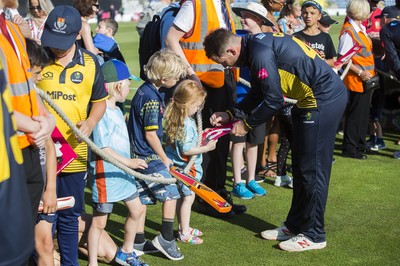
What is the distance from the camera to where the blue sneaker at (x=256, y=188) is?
7.62 metres

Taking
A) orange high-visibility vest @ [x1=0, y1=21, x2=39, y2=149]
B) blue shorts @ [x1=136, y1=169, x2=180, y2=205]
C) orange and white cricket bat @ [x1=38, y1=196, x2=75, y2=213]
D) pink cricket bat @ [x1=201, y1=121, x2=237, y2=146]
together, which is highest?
orange high-visibility vest @ [x1=0, y1=21, x2=39, y2=149]

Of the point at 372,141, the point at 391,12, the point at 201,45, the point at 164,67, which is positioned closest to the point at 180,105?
the point at 164,67

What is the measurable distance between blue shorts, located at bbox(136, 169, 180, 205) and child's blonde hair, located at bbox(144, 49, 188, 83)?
74 cm

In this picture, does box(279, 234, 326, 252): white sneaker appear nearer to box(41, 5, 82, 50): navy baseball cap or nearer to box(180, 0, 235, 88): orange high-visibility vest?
box(180, 0, 235, 88): orange high-visibility vest

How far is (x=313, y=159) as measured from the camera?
5875 millimetres

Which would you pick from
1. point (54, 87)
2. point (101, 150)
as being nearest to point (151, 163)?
point (101, 150)

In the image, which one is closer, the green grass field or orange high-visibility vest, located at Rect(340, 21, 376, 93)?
the green grass field

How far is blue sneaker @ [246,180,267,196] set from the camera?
25.0ft

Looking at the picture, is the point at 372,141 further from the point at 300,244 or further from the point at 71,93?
the point at 71,93

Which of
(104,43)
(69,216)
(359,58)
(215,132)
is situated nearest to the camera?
(69,216)

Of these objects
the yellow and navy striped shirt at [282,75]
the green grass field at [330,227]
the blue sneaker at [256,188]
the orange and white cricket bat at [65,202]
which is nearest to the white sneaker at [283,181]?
the green grass field at [330,227]

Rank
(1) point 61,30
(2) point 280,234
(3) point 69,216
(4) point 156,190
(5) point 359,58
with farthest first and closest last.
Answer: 1. (5) point 359,58
2. (2) point 280,234
3. (4) point 156,190
4. (3) point 69,216
5. (1) point 61,30

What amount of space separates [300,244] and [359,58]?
12.9 feet

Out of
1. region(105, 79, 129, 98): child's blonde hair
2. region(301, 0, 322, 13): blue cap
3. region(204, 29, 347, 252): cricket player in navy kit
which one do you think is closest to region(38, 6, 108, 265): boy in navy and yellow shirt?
region(105, 79, 129, 98): child's blonde hair
